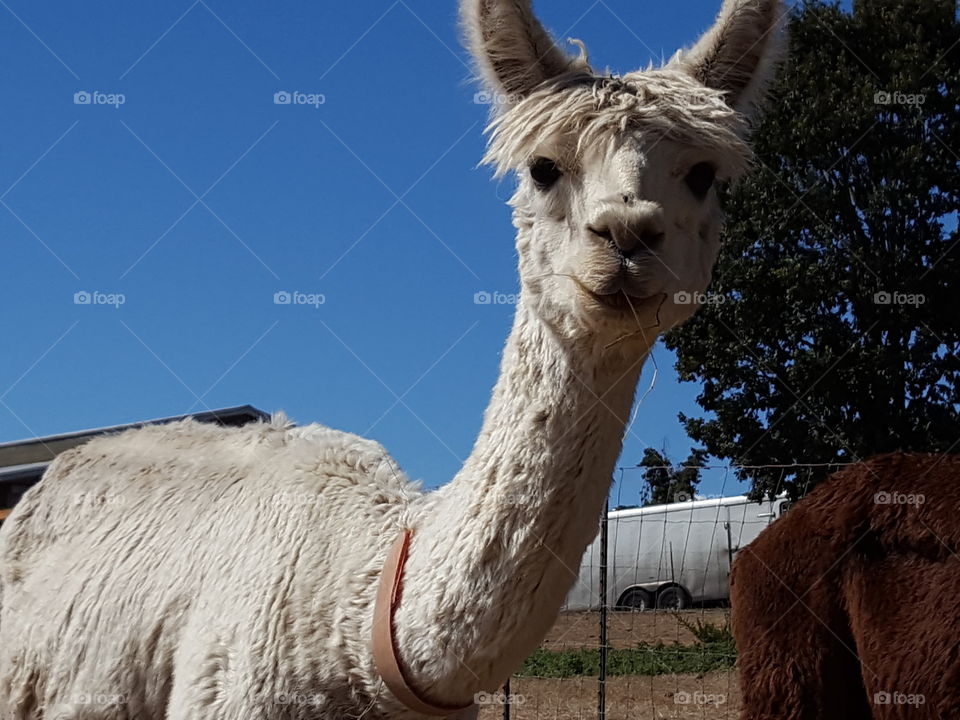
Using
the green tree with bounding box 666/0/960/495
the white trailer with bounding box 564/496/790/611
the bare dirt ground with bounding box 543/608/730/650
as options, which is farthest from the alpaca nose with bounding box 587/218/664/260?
the green tree with bounding box 666/0/960/495

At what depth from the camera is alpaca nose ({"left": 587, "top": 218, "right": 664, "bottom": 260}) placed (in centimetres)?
307

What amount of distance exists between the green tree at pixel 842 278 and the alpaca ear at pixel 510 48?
1408 centimetres

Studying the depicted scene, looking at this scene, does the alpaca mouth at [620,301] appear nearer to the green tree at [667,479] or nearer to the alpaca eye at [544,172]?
the alpaca eye at [544,172]

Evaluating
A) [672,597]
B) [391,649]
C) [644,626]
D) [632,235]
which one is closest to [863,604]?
[391,649]

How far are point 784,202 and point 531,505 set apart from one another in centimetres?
1573

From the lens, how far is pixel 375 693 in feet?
11.5

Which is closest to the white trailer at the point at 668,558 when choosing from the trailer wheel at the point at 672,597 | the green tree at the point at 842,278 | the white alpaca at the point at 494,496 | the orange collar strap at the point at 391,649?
the trailer wheel at the point at 672,597

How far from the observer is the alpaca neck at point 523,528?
10.7 feet

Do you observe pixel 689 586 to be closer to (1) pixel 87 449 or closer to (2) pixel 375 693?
(1) pixel 87 449

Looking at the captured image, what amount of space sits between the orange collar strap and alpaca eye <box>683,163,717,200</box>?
1513 millimetres

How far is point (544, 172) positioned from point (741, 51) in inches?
36.8

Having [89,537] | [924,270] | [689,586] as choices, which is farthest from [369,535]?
[924,270]

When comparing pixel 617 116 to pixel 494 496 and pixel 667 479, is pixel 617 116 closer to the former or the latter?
pixel 494 496

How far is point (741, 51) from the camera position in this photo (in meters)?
3.90
